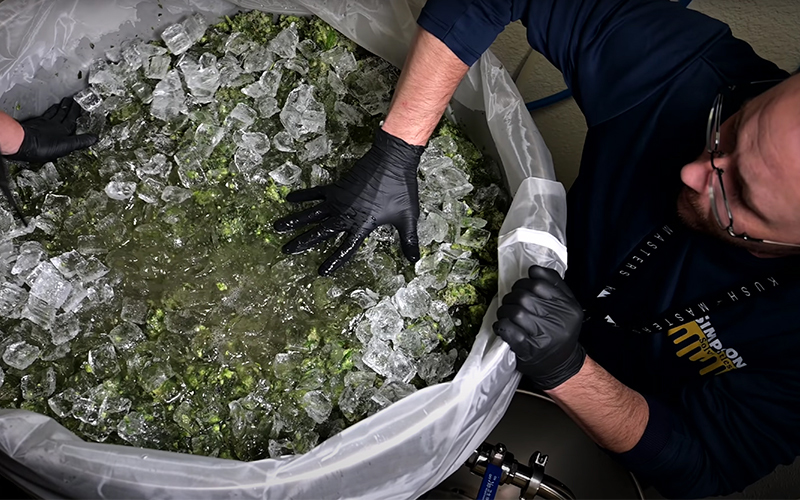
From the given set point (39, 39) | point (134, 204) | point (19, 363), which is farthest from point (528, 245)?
point (39, 39)

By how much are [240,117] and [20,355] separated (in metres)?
0.47

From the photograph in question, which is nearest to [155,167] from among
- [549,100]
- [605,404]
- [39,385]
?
[39,385]

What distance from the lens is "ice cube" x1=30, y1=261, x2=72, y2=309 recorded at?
0.88 meters

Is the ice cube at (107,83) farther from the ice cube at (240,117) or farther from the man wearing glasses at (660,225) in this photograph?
the man wearing glasses at (660,225)

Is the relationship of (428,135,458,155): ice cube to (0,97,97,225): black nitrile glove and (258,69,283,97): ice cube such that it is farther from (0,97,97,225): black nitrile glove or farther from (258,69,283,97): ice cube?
(0,97,97,225): black nitrile glove

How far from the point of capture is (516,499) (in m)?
1.06

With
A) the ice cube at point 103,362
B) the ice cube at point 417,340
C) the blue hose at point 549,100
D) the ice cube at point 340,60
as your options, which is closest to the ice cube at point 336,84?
the ice cube at point 340,60

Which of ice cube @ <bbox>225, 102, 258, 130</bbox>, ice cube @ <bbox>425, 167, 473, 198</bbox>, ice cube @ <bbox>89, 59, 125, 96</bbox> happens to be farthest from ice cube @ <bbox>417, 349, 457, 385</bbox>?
ice cube @ <bbox>89, 59, 125, 96</bbox>

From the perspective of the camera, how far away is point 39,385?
0.86 m

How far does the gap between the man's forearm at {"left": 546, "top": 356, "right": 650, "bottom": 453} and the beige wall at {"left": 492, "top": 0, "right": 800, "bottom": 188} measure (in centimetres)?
81

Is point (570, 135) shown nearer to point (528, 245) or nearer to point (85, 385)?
point (528, 245)

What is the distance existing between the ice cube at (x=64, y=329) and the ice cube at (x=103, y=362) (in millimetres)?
46

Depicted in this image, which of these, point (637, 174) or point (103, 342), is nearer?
point (103, 342)

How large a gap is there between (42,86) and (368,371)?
2.41 ft
